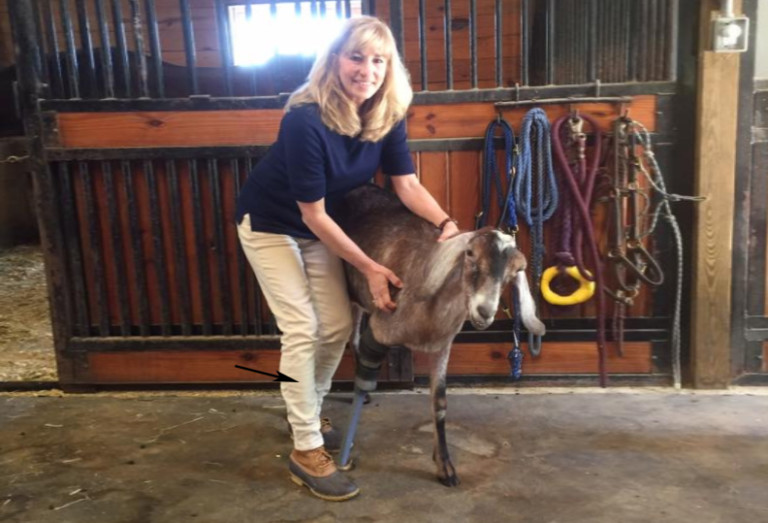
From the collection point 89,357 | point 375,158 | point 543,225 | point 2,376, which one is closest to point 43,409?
point 89,357

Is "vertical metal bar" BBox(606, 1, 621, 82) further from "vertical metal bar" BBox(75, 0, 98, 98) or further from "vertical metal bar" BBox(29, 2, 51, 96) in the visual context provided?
"vertical metal bar" BBox(29, 2, 51, 96)

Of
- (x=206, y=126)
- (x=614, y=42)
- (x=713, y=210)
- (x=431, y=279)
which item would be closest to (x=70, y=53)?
(x=206, y=126)

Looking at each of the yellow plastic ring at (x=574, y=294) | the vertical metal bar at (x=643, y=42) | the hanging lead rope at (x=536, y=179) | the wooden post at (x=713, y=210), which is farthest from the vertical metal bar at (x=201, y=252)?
the wooden post at (x=713, y=210)

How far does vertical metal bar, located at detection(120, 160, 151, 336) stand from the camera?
2830 millimetres

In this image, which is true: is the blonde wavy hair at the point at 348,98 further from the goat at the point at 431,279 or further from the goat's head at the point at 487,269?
the goat's head at the point at 487,269

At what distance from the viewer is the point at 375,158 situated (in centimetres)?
219

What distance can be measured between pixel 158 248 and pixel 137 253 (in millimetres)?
92

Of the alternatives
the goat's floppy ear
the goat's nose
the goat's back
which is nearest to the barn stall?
the goat's back

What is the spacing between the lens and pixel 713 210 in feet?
8.93

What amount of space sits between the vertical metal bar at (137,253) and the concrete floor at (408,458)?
0.33 metres

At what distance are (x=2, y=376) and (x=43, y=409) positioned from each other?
0.54 m

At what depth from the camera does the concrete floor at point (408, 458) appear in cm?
203

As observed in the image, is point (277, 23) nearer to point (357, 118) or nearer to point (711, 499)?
point (357, 118)

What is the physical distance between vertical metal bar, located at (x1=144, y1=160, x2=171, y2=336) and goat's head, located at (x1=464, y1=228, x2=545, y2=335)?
1533mm
